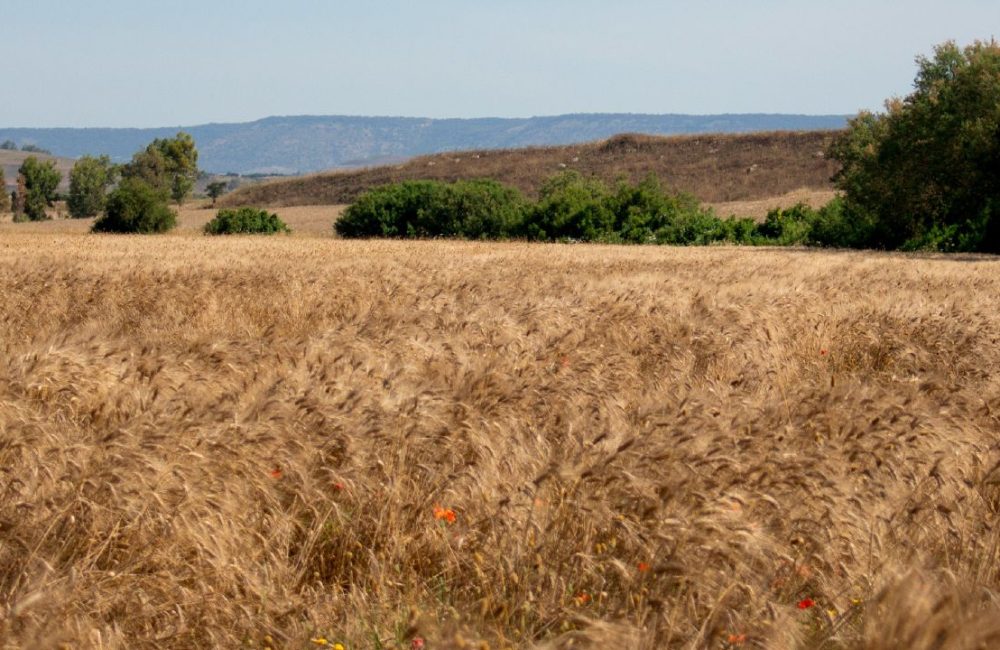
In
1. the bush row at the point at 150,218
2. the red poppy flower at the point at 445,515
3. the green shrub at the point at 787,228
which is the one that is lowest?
the green shrub at the point at 787,228

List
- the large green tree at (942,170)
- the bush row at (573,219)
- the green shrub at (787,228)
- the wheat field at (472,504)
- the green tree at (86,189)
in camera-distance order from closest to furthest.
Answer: the wheat field at (472,504) → the large green tree at (942,170) → the green shrub at (787,228) → the bush row at (573,219) → the green tree at (86,189)

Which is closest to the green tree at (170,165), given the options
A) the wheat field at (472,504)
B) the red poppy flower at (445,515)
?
the wheat field at (472,504)

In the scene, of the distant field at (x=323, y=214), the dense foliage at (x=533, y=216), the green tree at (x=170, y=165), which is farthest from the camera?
the green tree at (x=170, y=165)

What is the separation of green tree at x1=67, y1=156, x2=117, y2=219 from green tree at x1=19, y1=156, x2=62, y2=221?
8.79 feet

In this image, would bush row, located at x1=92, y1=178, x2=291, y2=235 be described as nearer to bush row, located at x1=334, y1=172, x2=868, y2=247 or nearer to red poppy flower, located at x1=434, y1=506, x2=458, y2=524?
bush row, located at x1=334, y1=172, x2=868, y2=247

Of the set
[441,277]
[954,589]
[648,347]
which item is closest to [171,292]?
[441,277]

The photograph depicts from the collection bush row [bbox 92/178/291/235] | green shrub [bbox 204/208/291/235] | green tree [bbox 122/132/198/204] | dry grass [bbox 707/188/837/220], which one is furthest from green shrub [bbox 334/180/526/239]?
green tree [bbox 122/132/198/204]

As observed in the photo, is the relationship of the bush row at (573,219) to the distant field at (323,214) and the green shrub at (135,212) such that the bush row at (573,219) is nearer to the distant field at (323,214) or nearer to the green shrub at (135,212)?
the green shrub at (135,212)

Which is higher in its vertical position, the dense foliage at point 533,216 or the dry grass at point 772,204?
the dense foliage at point 533,216

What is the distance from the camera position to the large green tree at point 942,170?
3769 centimetres

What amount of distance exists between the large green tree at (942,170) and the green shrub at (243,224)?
86.2 feet

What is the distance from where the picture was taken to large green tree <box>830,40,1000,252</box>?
3769cm

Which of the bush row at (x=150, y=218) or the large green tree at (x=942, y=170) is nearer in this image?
the large green tree at (x=942, y=170)

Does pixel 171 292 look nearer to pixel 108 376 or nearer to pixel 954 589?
pixel 108 376
